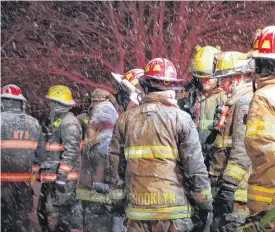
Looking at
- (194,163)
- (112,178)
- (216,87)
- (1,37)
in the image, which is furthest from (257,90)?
(1,37)

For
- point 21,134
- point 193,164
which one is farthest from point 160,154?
point 21,134

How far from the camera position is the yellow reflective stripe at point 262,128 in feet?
13.9

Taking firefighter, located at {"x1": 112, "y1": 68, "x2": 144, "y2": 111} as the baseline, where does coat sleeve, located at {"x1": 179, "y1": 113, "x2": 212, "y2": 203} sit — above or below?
below

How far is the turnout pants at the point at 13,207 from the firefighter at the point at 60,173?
1.23 feet

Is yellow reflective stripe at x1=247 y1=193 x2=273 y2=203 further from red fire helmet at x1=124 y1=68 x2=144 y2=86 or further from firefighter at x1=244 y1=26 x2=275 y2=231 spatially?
red fire helmet at x1=124 y1=68 x2=144 y2=86

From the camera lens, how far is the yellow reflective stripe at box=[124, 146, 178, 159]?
533 centimetres

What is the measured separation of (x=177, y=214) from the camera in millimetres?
5277

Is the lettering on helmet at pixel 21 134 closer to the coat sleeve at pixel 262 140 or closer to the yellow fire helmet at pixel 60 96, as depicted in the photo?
the yellow fire helmet at pixel 60 96

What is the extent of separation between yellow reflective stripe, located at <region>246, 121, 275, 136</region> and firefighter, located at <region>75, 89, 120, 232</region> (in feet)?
9.81

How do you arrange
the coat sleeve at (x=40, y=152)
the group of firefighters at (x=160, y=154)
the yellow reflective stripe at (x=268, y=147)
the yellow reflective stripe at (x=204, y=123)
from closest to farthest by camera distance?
the yellow reflective stripe at (x=268, y=147) → the group of firefighters at (x=160, y=154) → the yellow reflective stripe at (x=204, y=123) → the coat sleeve at (x=40, y=152)

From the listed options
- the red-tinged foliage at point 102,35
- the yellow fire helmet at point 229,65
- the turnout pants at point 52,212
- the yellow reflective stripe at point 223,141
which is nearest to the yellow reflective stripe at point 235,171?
the yellow reflective stripe at point 223,141

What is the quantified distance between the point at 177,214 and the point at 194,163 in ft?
1.34

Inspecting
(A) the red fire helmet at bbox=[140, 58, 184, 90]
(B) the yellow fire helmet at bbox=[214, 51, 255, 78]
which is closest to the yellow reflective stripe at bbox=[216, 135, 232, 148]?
(B) the yellow fire helmet at bbox=[214, 51, 255, 78]

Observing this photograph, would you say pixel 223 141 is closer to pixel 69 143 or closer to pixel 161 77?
pixel 161 77
